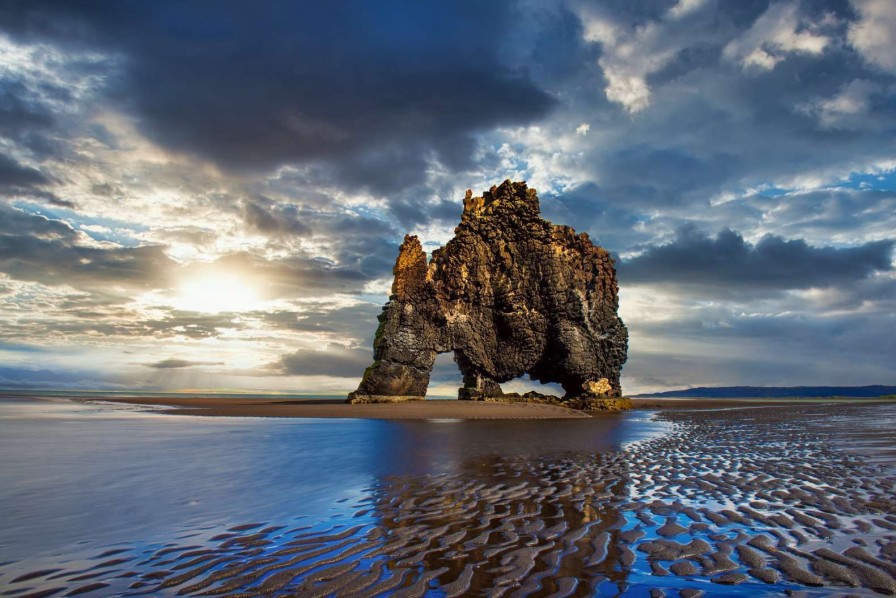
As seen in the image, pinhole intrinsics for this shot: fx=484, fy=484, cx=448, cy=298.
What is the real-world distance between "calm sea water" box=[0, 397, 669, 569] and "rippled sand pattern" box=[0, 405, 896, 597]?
0.75 meters

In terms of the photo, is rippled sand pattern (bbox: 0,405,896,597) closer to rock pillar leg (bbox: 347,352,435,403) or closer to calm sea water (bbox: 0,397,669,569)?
calm sea water (bbox: 0,397,669,569)

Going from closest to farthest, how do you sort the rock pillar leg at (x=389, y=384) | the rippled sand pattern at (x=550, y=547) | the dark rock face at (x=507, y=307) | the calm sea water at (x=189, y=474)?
the rippled sand pattern at (x=550, y=547) → the calm sea water at (x=189, y=474) → the rock pillar leg at (x=389, y=384) → the dark rock face at (x=507, y=307)

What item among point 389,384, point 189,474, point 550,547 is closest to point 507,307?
point 389,384

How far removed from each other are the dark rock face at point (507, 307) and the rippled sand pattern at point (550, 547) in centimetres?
3968

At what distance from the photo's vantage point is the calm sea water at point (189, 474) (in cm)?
680

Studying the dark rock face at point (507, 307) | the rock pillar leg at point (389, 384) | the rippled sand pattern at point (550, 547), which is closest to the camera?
the rippled sand pattern at point (550, 547)

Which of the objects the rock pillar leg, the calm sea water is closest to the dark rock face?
the rock pillar leg

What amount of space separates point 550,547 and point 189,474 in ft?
28.9

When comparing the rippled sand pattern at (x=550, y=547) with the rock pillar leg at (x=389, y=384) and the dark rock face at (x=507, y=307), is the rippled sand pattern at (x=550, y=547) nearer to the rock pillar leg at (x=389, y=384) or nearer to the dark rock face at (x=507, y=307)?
the rock pillar leg at (x=389, y=384)

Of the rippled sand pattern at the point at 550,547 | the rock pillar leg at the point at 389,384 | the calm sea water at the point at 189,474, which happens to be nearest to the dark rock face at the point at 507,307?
the rock pillar leg at the point at 389,384

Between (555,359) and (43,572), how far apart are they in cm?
5199

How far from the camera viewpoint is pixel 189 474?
1102cm

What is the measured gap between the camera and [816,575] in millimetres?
4875

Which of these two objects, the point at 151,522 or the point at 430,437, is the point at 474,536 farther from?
the point at 430,437
